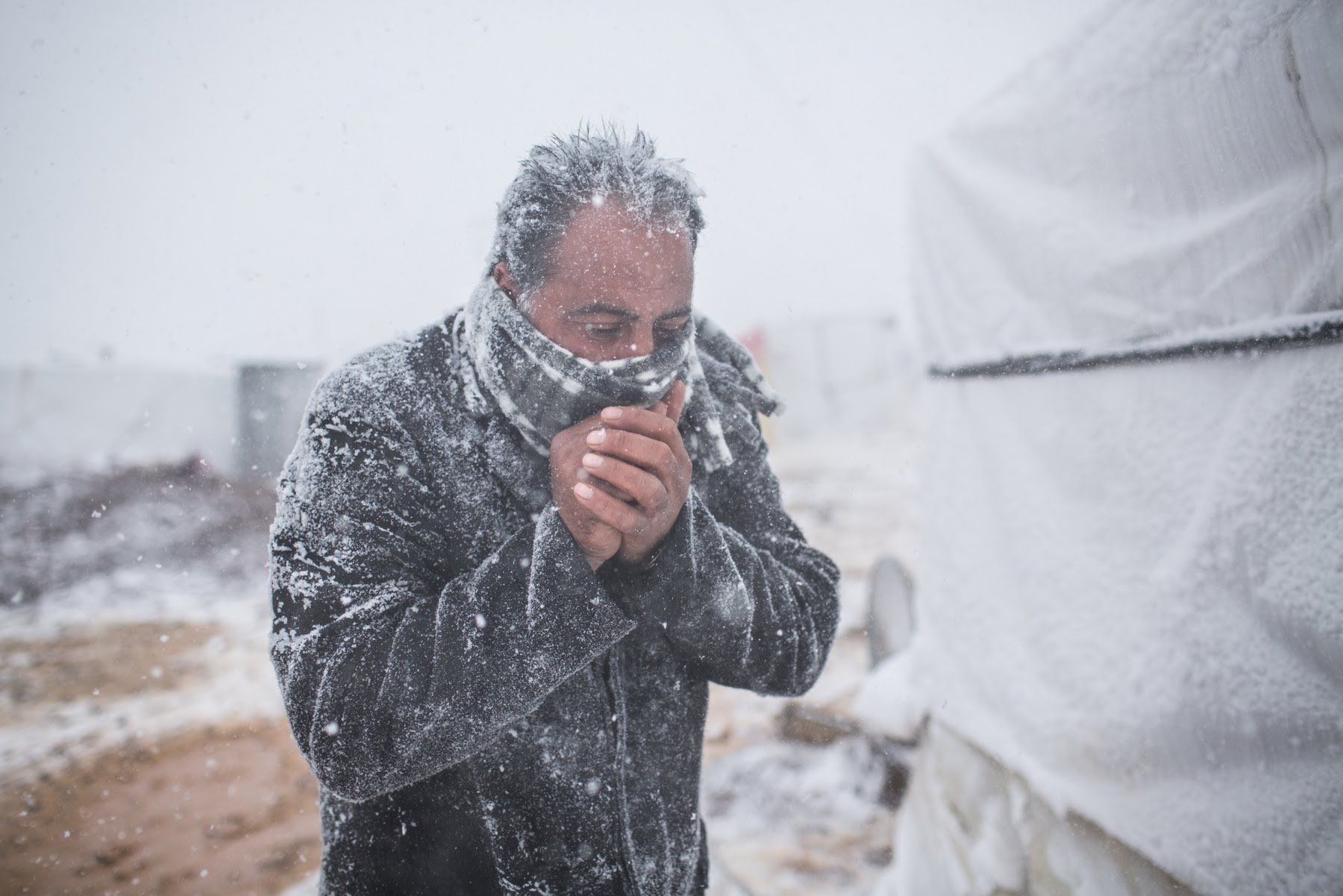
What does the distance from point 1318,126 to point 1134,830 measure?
177cm

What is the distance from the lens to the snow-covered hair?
105cm

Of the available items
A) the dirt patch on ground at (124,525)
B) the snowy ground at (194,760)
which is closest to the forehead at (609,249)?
the snowy ground at (194,760)

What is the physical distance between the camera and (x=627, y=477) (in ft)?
2.96

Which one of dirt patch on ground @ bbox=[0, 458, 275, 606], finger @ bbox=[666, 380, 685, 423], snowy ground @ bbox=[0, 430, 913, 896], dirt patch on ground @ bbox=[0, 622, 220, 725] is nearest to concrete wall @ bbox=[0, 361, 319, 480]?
dirt patch on ground @ bbox=[0, 458, 275, 606]

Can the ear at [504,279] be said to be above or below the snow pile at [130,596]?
above

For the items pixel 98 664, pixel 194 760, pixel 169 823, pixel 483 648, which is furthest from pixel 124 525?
pixel 483 648

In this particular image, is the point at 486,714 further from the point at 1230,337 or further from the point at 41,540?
the point at 41,540

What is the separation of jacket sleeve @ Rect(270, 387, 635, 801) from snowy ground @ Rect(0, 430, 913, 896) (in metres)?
1.85

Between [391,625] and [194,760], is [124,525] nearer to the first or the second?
[194,760]

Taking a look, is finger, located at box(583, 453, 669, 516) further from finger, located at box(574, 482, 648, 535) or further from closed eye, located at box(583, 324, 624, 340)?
closed eye, located at box(583, 324, 624, 340)

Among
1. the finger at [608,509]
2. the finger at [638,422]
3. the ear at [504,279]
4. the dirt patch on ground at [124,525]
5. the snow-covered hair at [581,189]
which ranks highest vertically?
the snow-covered hair at [581,189]

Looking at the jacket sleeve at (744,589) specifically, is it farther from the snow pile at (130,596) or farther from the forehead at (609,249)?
the snow pile at (130,596)

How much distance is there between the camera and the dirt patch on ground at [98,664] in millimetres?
4383

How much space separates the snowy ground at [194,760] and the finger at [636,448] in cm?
204
